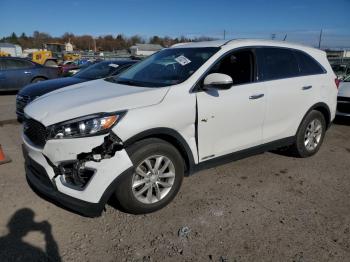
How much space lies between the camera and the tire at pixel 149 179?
122 inches

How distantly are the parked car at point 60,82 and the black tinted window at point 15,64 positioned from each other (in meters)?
5.80

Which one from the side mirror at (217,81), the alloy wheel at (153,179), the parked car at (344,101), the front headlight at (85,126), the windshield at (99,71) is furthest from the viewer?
the windshield at (99,71)

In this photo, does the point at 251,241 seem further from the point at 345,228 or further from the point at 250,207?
the point at 345,228

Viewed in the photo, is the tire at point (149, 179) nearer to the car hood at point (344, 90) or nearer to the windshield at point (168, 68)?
the windshield at point (168, 68)

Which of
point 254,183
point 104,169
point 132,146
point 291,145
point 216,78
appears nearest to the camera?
point 104,169

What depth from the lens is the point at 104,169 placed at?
2883 millimetres

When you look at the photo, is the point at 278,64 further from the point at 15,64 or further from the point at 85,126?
the point at 15,64

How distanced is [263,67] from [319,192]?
1732 millimetres

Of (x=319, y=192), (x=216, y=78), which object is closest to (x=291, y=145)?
(x=319, y=192)

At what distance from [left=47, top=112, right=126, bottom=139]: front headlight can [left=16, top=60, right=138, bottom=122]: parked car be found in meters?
3.85

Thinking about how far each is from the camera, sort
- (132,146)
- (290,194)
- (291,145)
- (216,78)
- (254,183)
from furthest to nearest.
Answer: (291,145)
(254,183)
(290,194)
(216,78)
(132,146)

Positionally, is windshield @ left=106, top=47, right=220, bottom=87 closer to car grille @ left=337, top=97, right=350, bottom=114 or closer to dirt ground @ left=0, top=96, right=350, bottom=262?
dirt ground @ left=0, top=96, right=350, bottom=262

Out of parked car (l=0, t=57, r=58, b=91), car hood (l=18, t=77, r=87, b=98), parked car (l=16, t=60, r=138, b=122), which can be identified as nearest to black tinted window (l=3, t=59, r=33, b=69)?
parked car (l=0, t=57, r=58, b=91)

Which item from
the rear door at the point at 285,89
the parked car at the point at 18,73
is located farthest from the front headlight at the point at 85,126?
the parked car at the point at 18,73
